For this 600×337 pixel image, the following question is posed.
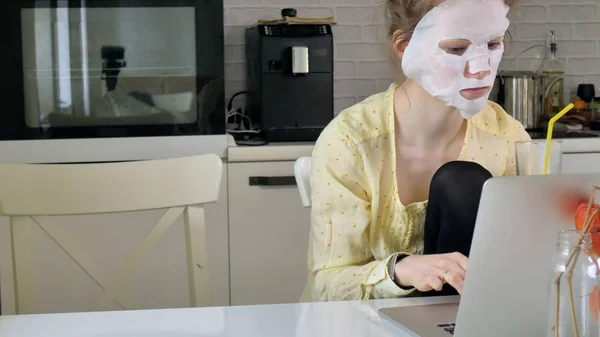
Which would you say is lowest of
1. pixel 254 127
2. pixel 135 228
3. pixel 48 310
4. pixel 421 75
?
pixel 48 310

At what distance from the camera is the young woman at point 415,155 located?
4.78ft

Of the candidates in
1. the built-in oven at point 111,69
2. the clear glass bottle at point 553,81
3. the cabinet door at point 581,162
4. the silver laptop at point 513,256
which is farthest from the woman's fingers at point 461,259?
the clear glass bottle at point 553,81

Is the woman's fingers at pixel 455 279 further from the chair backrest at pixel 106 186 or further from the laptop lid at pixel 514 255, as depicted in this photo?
the chair backrest at pixel 106 186

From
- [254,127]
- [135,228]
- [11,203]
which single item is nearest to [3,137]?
[135,228]

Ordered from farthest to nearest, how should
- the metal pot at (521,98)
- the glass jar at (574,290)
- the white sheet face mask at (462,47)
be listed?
the metal pot at (521,98), the white sheet face mask at (462,47), the glass jar at (574,290)

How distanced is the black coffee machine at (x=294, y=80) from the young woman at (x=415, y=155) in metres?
0.90

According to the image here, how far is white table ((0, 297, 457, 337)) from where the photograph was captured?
1.05 meters

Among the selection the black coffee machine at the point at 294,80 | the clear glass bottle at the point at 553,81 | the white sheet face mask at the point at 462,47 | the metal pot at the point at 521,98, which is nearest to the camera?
the white sheet face mask at the point at 462,47

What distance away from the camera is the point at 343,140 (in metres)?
1.57

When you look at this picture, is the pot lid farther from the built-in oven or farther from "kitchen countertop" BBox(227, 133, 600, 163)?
the built-in oven

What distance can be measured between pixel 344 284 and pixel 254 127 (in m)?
1.40

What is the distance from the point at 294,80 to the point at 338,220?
113 cm

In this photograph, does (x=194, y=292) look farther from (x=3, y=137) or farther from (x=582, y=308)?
(x=3, y=137)

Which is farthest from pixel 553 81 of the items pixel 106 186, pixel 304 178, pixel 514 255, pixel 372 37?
pixel 514 255
